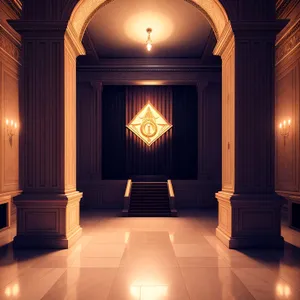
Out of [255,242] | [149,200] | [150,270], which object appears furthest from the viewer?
[149,200]

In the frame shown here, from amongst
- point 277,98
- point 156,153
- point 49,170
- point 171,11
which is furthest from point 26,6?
point 156,153

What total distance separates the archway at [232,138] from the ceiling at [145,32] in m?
2.47

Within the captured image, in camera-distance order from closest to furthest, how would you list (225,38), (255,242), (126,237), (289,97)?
(255,242) → (225,38) → (126,237) → (289,97)

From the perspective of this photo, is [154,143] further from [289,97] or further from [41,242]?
[41,242]

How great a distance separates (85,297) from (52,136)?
3.13 metres

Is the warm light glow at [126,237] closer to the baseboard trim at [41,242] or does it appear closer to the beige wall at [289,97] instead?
the baseboard trim at [41,242]

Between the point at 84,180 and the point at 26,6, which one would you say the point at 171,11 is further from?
the point at 84,180

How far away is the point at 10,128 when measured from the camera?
25.1 ft

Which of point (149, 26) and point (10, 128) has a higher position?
point (149, 26)

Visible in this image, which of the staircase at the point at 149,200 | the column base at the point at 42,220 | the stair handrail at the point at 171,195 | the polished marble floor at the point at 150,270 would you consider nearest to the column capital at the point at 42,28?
the column base at the point at 42,220

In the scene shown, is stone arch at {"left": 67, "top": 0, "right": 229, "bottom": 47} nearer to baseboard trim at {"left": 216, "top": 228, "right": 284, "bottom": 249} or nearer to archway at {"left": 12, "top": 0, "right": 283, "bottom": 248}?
archway at {"left": 12, "top": 0, "right": 283, "bottom": 248}

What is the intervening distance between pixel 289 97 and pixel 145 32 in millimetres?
4541

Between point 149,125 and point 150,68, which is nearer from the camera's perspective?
point 150,68

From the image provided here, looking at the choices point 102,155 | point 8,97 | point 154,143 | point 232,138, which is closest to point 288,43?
point 232,138
